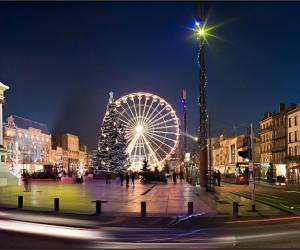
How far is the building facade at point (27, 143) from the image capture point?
126938 millimetres

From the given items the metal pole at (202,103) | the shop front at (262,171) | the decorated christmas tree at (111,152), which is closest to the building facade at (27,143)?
the decorated christmas tree at (111,152)

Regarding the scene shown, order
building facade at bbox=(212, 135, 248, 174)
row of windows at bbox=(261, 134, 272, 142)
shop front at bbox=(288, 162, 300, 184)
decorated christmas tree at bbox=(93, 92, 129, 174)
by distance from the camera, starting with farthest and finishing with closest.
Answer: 1. building facade at bbox=(212, 135, 248, 174)
2. row of windows at bbox=(261, 134, 272, 142)
3. decorated christmas tree at bbox=(93, 92, 129, 174)
4. shop front at bbox=(288, 162, 300, 184)

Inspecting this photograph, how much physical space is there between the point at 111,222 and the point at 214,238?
19.7 feet

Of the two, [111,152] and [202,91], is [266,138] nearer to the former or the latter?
[111,152]

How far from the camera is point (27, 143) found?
488 ft

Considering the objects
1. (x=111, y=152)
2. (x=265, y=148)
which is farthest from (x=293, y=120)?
(x=111, y=152)

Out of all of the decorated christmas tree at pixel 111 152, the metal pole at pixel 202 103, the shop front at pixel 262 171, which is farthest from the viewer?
the shop front at pixel 262 171

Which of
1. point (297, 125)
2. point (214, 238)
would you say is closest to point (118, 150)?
point (297, 125)

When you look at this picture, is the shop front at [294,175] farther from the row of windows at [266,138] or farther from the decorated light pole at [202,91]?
the decorated light pole at [202,91]

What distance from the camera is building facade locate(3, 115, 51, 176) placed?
12694cm

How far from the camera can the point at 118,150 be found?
284 feet

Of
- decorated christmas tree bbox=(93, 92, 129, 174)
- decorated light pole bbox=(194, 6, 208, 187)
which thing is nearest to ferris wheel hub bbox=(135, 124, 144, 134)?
decorated christmas tree bbox=(93, 92, 129, 174)

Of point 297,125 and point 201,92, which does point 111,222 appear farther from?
point 297,125

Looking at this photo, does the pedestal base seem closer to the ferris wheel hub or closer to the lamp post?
the lamp post
